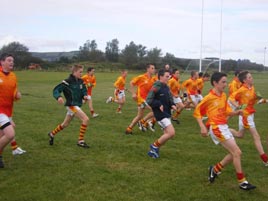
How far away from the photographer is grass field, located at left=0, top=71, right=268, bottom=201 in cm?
584

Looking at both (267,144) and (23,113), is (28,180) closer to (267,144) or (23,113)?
(267,144)

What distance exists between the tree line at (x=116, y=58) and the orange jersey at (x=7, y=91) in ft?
229

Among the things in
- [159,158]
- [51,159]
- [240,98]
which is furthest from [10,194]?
[240,98]

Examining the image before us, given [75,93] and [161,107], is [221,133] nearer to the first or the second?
[161,107]

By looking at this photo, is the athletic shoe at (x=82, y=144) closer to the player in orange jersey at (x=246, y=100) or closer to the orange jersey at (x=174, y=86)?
the player in orange jersey at (x=246, y=100)

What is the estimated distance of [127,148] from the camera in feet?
29.2

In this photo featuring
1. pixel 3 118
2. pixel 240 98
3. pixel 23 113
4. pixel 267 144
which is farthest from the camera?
pixel 23 113

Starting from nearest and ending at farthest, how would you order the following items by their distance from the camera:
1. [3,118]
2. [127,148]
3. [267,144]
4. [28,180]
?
[28,180] < [3,118] < [127,148] < [267,144]

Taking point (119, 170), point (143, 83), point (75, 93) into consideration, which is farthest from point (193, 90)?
point (119, 170)

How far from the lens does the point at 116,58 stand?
10675cm

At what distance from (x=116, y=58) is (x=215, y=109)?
101391 millimetres

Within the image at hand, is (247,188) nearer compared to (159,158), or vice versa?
(247,188)

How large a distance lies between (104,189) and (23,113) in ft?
32.6

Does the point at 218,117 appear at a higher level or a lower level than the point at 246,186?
higher
